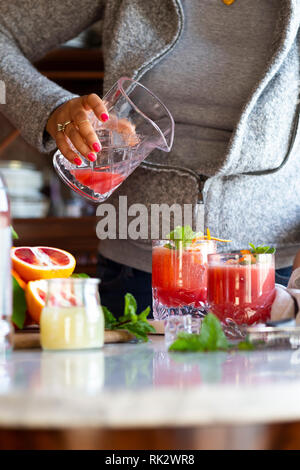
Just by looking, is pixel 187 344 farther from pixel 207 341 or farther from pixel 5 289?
pixel 5 289

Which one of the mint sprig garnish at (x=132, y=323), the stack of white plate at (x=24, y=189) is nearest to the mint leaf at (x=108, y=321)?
the mint sprig garnish at (x=132, y=323)

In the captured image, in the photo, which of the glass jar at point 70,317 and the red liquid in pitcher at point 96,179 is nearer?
the glass jar at point 70,317

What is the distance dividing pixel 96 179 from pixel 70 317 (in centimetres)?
46

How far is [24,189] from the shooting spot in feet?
9.64

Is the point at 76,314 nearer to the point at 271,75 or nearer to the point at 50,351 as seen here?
Result: the point at 50,351

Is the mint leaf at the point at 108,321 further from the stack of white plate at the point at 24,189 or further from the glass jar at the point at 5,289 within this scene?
the stack of white plate at the point at 24,189

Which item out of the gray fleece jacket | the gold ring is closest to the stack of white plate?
the gray fleece jacket

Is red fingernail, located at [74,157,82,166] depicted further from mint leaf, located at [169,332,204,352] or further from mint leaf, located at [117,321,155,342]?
mint leaf, located at [169,332,204,352]

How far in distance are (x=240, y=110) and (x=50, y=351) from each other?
0.83 m

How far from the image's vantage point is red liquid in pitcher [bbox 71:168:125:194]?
1.27 metres

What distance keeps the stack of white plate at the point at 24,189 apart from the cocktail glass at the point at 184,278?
1.77m

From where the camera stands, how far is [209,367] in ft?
2.48

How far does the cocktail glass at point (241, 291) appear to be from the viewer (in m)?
1.09

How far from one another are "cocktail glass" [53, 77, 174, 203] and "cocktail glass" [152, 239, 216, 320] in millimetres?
177
